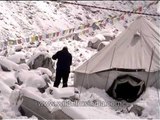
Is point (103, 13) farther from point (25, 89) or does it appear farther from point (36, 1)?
point (25, 89)

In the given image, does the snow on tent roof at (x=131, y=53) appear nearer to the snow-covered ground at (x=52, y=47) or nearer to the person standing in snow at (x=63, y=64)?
the person standing in snow at (x=63, y=64)

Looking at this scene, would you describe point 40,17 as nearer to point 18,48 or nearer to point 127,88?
point 18,48

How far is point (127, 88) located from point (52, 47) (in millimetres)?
7708

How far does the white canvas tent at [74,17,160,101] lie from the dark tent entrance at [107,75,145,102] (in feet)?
0.68

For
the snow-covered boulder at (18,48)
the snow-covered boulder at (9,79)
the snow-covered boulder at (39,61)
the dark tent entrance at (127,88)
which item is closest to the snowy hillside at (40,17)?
the snow-covered boulder at (18,48)

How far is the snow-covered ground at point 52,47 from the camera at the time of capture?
732 cm

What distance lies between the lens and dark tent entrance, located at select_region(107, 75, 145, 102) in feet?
28.5

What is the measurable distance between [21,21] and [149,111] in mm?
10923

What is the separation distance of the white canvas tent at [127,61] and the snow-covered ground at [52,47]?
0.32 m

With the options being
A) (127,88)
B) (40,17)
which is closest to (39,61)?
(127,88)

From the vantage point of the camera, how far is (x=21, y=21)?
1777 centimetres

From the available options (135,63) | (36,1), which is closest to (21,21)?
(36,1)

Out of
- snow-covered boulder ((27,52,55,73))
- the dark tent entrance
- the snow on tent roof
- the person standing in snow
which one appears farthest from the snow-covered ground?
the snow on tent roof

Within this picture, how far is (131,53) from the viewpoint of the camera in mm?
9367
